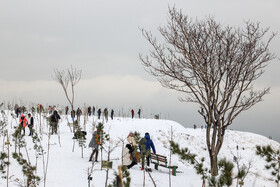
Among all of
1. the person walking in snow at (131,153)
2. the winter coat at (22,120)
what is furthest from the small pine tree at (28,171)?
the winter coat at (22,120)

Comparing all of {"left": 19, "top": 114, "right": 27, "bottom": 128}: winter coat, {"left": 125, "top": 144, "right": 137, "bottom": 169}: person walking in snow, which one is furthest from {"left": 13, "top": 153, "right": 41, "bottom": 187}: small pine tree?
{"left": 19, "top": 114, "right": 27, "bottom": 128}: winter coat

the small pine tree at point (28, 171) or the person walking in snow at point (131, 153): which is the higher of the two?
the small pine tree at point (28, 171)

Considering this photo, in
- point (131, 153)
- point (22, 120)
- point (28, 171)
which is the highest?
point (22, 120)

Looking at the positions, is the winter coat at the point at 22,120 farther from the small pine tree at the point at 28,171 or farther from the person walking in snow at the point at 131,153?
the small pine tree at the point at 28,171

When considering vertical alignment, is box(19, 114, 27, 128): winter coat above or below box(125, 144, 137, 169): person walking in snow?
above

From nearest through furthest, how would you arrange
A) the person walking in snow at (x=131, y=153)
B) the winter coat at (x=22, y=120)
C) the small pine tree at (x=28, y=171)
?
the small pine tree at (x=28, y=171), the person walking in snow at (x=131, y=153), the winter coat at (x=22, y=120)

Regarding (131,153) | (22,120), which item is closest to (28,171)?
(131,153)

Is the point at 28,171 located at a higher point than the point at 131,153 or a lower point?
higher

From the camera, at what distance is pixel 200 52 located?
10844 mm

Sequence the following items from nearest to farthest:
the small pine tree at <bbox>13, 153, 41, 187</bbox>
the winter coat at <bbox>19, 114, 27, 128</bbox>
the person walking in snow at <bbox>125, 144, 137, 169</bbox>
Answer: the small pine tree at <bbox>13, 153, 41, 187</bbox> → the person walking in snow at <bbox>125, 144, 137, 169</bbox> → the winter coat at <bbox>19, 114, 27, 128</bbox>

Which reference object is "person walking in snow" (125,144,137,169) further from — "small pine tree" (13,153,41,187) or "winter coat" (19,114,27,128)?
"winter coat" (19,114,27,128)

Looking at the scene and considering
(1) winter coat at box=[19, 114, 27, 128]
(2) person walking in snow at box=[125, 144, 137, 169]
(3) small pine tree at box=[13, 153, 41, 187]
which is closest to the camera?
(3) small pine tree at box=[13, 153, 41, 187]

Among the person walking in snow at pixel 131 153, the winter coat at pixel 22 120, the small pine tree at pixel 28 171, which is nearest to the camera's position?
the small pine tree at pixel 28 171

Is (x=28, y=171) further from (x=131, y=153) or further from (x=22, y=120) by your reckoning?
(x=22, y=120)
